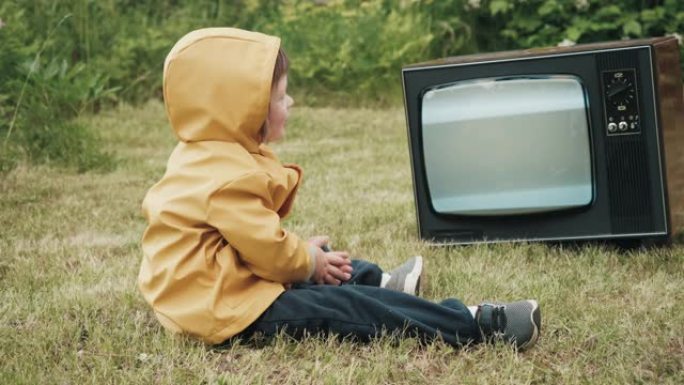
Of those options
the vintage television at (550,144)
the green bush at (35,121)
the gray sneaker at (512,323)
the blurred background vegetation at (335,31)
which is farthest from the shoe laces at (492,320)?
the blurred background vegetation at (335,31)

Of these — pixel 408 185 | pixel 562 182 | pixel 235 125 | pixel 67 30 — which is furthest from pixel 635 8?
pixel 235 125

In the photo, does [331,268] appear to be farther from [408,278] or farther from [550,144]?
[550,144]

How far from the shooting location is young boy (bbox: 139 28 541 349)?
7.78 feet

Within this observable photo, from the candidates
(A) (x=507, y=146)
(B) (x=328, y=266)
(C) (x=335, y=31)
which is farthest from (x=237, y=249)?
(C) (x=335, y=31)

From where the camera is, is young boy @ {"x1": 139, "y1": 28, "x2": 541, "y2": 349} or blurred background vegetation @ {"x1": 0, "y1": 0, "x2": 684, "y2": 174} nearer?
young boy @ {"x1": 139, "y1": 28, "x2": 541, "y2": 349}

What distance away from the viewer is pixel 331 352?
7.77 ft

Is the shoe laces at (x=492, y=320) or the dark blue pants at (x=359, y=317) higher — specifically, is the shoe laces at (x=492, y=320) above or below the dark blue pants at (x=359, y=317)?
below

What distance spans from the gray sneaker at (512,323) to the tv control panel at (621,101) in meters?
0.99

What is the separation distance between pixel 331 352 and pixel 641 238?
134 cm

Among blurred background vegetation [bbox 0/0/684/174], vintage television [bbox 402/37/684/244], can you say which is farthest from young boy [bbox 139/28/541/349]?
blurred background vegetation [bbox 0/0/684/174]

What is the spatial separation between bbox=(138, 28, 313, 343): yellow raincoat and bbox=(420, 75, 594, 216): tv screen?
1.07m

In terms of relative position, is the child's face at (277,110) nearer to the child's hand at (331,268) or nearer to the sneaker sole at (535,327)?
the child's hand at (331,268)

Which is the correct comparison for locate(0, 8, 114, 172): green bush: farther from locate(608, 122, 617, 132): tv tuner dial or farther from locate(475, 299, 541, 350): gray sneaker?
locate(475, 299, 541, 350): gray sneaker

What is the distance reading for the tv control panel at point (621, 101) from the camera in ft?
10.5
